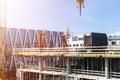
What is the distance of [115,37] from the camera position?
95.1 meters

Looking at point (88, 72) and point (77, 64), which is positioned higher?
point (77, 64)

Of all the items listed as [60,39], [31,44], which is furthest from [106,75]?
[60,39]

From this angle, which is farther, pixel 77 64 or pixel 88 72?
pixel 77 64

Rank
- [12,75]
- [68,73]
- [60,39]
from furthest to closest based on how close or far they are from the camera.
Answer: [60,39], [12,75], [68,73]

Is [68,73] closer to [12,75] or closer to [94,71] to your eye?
[94,71]

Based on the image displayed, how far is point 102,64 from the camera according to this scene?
136 ft

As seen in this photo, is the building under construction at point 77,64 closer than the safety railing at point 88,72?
Yes

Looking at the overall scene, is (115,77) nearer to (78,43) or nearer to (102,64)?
(102,64)

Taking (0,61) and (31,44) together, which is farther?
(31,44)

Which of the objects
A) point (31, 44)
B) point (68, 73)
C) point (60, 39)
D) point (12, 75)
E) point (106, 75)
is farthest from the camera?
point (60, 39)

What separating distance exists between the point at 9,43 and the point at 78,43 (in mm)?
39001

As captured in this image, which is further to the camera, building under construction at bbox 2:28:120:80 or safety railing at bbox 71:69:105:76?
safety railing at bbox 71:69:105:76

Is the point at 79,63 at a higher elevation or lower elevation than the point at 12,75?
higher

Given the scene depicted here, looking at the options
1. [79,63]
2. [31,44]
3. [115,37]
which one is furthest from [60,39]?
[79,63]
